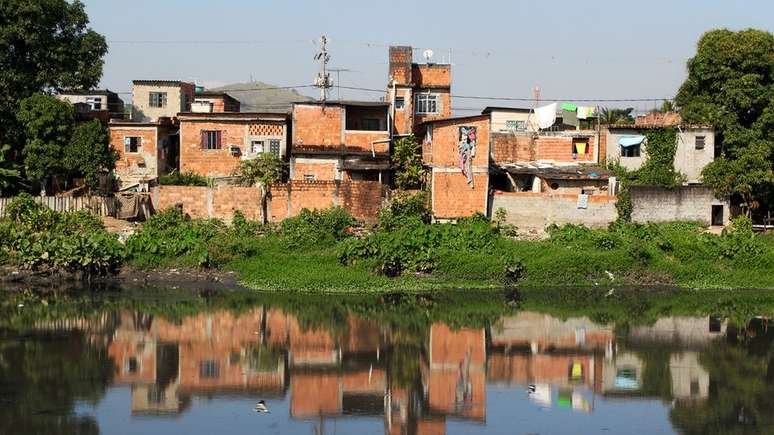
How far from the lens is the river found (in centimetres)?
1744

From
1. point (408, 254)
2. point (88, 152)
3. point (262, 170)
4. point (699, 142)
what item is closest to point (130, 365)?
point (408, 254)

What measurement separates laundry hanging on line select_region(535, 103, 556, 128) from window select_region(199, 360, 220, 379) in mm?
21099

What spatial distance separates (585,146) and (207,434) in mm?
24419

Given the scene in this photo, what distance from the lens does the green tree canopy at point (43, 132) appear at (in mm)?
34656

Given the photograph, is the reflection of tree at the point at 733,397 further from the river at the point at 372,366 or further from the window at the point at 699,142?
the window at the point at 699,142

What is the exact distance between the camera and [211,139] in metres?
38.0

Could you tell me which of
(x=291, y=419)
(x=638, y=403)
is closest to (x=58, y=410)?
(x=291, y=419)

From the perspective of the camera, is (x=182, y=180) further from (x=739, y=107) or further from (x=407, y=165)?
(x=739, y=107)

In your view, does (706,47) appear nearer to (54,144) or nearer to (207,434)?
(54,144)

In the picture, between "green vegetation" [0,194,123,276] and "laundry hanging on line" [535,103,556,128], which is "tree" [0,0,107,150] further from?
"laundry hanging on line" [535,103,556,128]

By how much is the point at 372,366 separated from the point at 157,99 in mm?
24805

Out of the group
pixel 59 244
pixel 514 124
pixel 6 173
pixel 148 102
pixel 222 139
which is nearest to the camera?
pixel 59 244

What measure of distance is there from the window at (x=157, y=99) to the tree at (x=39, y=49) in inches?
153

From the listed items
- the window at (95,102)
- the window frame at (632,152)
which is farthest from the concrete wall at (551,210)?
the window at (95,102)
